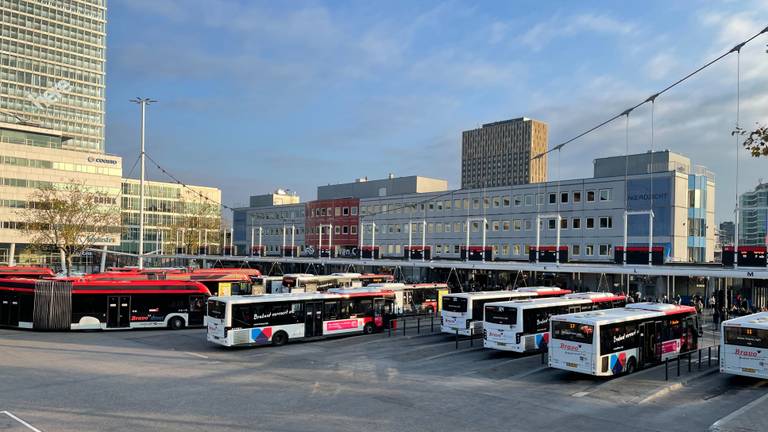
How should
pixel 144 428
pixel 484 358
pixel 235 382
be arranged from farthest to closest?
pixel 484 358 → pixel 235 382 → pixel 144 428

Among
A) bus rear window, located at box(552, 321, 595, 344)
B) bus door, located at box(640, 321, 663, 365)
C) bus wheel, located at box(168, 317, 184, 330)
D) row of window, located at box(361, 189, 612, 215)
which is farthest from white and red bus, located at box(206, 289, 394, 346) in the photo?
row of window, located at box(361, 189, 612, 215)

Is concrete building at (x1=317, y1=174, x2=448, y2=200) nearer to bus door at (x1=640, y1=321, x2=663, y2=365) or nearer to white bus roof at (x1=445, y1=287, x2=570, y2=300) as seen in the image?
white bus roof at (x1=445, y1=287, x2=570, y2=300)

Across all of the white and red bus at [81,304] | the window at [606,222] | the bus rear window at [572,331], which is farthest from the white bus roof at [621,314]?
the window at [606,222]

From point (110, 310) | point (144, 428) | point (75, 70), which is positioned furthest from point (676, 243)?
point (75, 70)

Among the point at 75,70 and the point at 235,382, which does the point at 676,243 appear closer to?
the point at 235,382

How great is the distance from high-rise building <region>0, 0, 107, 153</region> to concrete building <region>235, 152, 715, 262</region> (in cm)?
7091

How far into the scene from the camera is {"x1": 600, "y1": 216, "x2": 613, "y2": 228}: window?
57125 millimetres

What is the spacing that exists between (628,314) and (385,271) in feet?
161

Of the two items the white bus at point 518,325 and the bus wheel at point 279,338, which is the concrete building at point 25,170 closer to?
the bus wheel at point 279,338

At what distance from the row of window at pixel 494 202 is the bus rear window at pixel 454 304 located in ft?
105

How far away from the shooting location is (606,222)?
57531 millimetres

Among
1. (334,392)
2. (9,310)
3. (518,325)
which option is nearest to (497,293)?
(518,325)

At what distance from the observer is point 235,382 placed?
20.0 metres

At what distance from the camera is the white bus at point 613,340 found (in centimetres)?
2111
